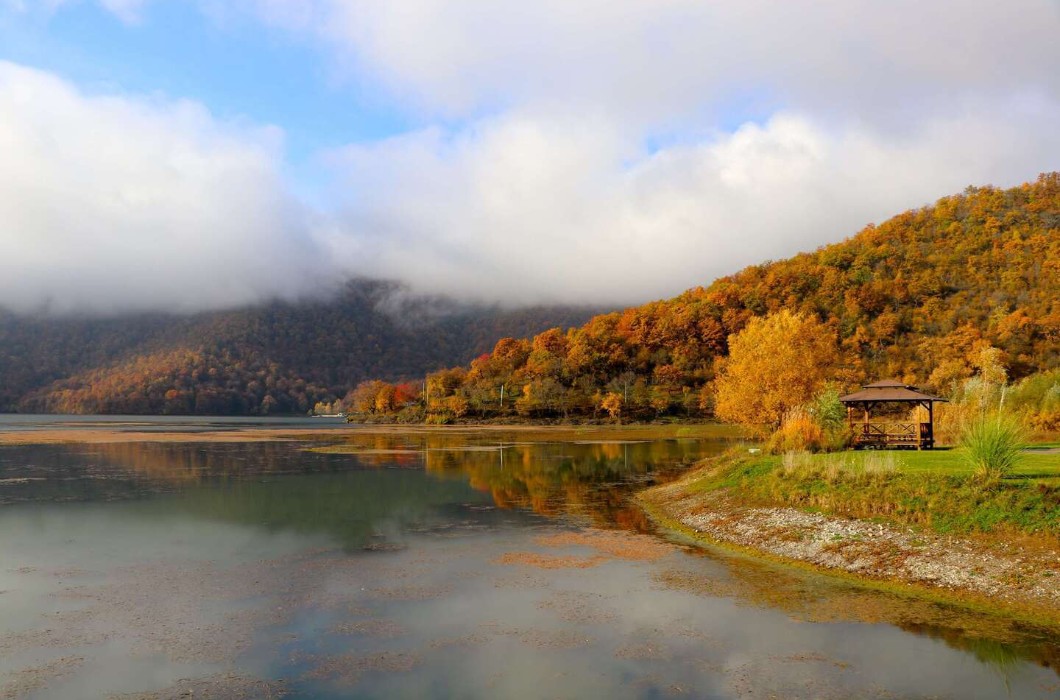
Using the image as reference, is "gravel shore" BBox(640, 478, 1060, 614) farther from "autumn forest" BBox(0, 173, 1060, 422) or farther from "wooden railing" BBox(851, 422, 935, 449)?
"autumn forest" BBox(0, 173, 1060, 422)

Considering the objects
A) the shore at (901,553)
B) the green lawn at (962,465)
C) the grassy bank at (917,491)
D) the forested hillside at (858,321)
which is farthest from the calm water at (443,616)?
the forested hillside at (858,321)

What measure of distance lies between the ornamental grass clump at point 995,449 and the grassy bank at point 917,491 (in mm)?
302

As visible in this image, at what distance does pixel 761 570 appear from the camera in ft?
56.1

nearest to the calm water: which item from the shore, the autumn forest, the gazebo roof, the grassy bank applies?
the shore

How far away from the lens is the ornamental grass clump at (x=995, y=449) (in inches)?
711

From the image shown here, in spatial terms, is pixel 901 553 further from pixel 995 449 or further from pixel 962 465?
pixel 962 465

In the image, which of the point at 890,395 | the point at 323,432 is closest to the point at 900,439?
the point at 890,395

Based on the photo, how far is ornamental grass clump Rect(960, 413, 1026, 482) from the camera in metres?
18.1

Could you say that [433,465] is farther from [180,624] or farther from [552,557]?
[180,624]

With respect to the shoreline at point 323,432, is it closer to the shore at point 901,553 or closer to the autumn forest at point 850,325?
the autumn forest at point 850,325

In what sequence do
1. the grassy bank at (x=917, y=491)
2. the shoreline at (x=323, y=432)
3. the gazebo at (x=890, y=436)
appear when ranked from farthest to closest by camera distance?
1. the shoreline at (x=323, y=432)
2. the gazebo at (x=890, y=436)
3. the grassy bank at (x=917, y=491)

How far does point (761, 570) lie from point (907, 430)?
2880 cm

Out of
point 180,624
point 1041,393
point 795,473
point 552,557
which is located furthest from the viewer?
point 1041,393

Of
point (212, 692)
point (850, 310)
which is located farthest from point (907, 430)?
point (850, 310)
